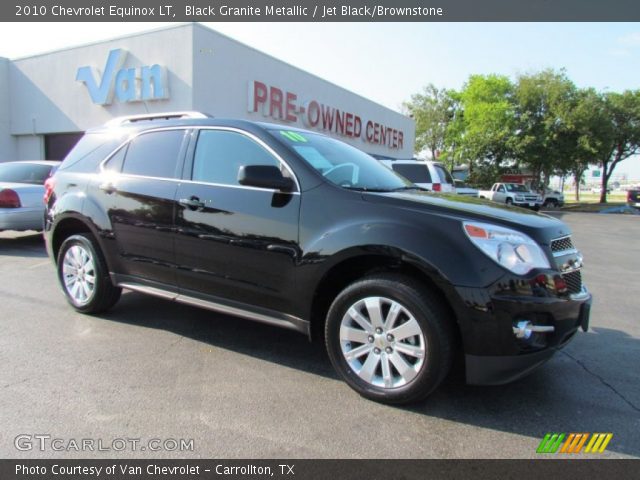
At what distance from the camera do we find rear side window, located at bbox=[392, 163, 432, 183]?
41.9ft

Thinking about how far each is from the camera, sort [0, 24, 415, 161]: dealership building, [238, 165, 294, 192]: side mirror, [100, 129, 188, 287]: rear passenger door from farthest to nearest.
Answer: [0, 24, 415, 161]: dealership building → [100, 129, 188, 287]: rear passenger door → [238, 165, 294, 192]: side mirror

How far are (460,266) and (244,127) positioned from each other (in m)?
1.98

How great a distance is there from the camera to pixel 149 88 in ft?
48.9

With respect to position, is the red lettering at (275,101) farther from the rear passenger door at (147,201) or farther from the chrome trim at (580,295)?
the chrome trim at (580,295)

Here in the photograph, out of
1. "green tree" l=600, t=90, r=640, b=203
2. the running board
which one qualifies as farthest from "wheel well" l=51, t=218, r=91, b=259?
"green tree" l=600, t=90, r=640, b=203

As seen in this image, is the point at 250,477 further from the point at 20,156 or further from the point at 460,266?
the point at 20,156

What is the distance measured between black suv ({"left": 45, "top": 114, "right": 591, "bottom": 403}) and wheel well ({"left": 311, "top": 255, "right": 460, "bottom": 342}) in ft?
0.04

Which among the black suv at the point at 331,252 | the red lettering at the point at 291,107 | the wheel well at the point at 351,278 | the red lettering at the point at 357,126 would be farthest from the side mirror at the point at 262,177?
the red lettering at the point at 357,126

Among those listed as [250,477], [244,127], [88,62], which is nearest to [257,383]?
[250,477]

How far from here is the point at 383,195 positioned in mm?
3088

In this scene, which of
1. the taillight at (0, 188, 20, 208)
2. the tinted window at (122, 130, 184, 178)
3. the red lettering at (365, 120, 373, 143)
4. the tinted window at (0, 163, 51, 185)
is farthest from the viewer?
the red lettering at (365, 120, 373, 143)

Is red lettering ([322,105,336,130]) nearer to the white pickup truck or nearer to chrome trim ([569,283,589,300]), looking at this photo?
the white pickup truck

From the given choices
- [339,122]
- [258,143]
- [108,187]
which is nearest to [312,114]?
[339,122]

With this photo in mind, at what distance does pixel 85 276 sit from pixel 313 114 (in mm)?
16458
